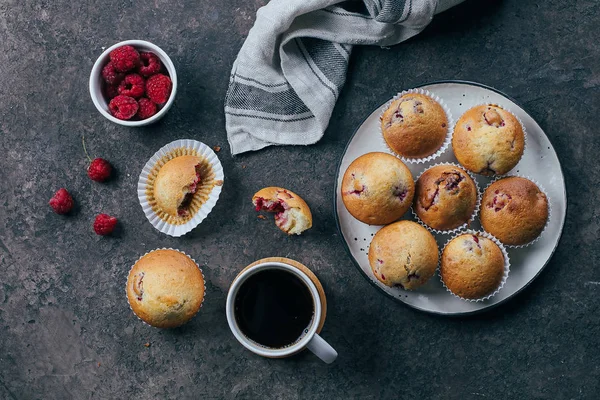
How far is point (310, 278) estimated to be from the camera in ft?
5.31

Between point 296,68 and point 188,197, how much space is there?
477 mm

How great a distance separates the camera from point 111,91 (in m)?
1.74

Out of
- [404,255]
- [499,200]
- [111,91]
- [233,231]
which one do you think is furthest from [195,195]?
[499,200]

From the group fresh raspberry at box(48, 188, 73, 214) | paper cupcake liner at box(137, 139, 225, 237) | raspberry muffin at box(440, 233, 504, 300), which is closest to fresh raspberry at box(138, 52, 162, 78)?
paper cupcake liner at box(137, 139, 225, 237)

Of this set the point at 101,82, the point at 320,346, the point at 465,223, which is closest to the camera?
the point at 320,346

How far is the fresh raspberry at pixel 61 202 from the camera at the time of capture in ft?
5.87

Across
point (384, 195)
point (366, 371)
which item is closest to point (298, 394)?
point (366, 371)

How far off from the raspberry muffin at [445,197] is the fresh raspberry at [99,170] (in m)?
0.89

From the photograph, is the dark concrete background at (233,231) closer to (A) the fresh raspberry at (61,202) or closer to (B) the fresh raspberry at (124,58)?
(A) the fresh raspberry at (61,202)

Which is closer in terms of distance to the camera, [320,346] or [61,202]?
[320,346]

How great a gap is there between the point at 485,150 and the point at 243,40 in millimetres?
771

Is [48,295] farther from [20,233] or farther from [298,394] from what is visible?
[298,394]

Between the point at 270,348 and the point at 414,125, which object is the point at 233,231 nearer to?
the point at 270,348

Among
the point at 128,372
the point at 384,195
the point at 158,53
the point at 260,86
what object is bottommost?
the point at 128,372
